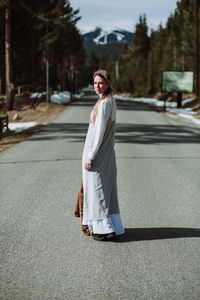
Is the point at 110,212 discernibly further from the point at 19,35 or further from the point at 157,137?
the point at 19,35

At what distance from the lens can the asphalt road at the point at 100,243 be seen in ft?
12.7

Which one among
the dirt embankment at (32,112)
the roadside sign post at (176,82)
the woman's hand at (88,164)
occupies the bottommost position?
the dirt embankment at (32,112)

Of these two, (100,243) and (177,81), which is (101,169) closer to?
(100,243)

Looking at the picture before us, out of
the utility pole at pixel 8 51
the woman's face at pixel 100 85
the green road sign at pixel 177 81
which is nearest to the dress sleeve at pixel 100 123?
the woman's face at pixel 100 85

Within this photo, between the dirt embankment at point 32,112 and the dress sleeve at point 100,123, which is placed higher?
the dress sleeve at point 100,123

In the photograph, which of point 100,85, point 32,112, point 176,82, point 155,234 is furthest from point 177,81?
point 100,85

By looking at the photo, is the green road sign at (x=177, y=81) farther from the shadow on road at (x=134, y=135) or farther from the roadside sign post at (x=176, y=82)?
the shadow on road at (x=134, y=135)

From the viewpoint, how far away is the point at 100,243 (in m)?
5.14

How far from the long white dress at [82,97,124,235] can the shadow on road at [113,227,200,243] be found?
0.69ft

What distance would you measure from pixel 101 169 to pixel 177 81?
36.5 m

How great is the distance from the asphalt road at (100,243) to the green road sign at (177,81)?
96.9 ft

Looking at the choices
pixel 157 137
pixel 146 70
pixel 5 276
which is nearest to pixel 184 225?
pixel 5 276

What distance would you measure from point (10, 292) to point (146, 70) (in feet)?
288

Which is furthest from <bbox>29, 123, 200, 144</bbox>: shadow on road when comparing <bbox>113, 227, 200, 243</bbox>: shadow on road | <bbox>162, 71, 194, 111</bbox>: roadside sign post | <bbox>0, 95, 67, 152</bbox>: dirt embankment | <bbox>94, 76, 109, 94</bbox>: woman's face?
<bbox>162, 71, 194, 111</bbox>: roadside sign post
